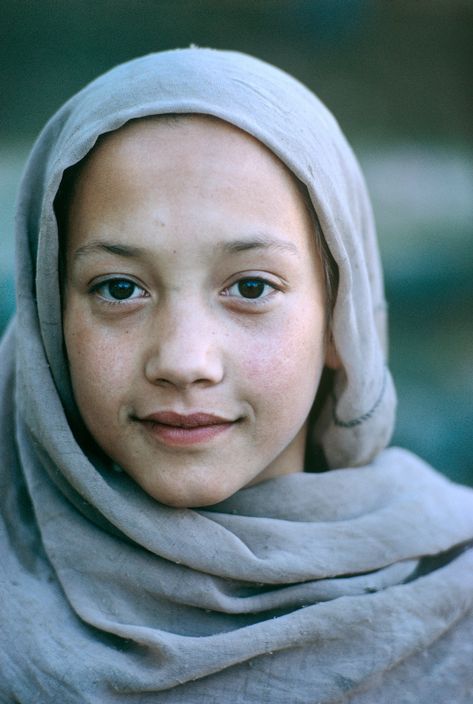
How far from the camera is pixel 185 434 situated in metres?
1.41

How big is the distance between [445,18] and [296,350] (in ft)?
7.83

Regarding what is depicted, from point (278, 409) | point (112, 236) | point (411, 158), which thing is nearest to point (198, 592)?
point (278, 409)

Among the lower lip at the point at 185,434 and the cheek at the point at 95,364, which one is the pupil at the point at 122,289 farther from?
the lower lip at the point at 185,434

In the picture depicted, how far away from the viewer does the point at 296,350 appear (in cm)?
145

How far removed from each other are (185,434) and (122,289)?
257 millimetres

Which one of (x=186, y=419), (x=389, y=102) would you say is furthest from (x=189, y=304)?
(x=389, y=102)

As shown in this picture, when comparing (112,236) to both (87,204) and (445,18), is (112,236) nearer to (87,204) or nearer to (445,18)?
(87,204)

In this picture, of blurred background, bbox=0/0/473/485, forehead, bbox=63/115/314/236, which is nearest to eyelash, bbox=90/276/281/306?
forehead, bbox=63/115/314/236

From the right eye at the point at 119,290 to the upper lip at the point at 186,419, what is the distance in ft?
0.64

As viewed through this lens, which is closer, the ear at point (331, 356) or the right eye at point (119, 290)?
the right eye at point (119, 290)

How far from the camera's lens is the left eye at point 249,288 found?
1428 mm

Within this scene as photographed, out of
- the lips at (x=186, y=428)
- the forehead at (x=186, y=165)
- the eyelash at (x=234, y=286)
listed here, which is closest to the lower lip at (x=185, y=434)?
the lips at (x=186, y=428)

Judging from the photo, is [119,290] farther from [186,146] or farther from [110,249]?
[186,146]

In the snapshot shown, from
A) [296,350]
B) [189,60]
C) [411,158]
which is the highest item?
[411,158]
